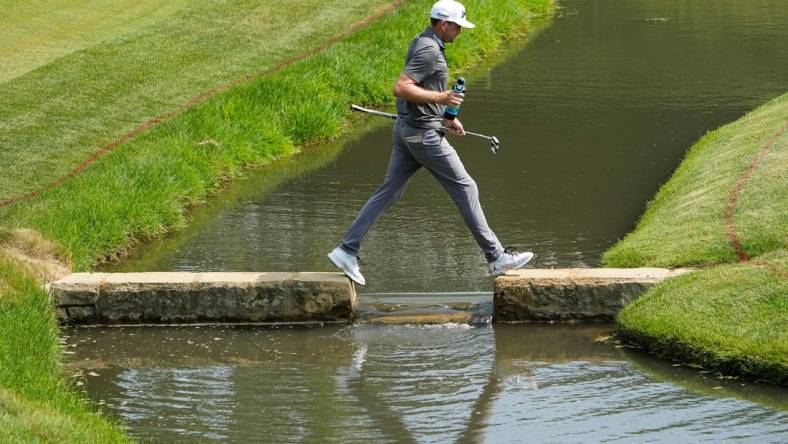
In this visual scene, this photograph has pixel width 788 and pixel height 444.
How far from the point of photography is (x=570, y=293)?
8.26 metres

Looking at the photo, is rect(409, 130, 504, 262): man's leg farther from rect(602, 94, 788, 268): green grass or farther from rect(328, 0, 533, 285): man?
rect(602, 94, 788, 268): green grass

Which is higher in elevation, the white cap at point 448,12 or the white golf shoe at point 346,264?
the white cap at point 448,12

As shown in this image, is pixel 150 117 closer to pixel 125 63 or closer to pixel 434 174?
pixel 125 63

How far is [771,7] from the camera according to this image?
23.9 m

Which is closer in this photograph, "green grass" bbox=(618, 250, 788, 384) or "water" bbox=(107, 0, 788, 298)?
"green grass" bbox=(618, 250, 788, 384)

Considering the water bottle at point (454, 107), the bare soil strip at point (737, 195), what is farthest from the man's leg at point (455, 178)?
the bare soil strip at point (737, 195)

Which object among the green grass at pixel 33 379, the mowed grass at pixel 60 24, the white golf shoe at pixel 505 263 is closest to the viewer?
the green grass at pixel 33 379

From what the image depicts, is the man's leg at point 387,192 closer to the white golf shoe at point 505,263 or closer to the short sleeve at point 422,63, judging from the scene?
the short sleeve at point 422,63

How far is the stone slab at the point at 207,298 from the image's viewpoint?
27.8 feet

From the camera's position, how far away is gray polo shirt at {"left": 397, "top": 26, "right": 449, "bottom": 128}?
8.08 m

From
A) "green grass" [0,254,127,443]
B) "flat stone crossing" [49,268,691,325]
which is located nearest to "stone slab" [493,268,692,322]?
"flat stone crossing" [49,268,691,325]

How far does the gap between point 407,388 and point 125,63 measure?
11498 millimetres

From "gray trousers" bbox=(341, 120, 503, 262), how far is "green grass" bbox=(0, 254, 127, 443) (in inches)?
75.3

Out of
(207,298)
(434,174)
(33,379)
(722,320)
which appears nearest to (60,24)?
(207,298)
